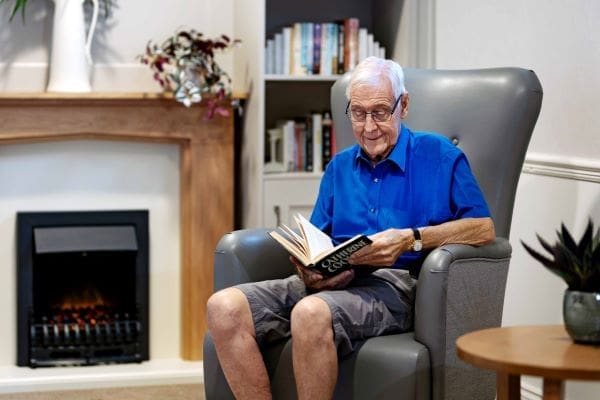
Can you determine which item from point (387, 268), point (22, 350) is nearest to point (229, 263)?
point (387, 268)

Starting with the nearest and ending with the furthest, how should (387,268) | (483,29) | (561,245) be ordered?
1. (561,245)
2. (387,268)
3. (483,29)

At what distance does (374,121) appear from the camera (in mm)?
2961

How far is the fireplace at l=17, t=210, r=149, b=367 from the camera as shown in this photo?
4328 millimetres

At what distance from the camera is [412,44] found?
4.26m

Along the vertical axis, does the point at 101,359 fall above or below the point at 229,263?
below

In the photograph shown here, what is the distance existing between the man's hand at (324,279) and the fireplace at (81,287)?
5.28 feet

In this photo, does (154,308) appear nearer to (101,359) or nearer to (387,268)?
(101,359)

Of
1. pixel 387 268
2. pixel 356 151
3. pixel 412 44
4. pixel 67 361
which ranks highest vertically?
pixel 412 44

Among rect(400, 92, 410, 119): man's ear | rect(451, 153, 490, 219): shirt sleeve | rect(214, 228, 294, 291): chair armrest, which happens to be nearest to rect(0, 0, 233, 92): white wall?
rect(214, 228, 294, 291): chair armrest

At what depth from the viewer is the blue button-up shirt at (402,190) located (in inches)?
114

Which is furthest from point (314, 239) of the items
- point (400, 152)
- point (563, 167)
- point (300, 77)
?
point (300, 77)

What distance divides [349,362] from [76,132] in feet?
6.36

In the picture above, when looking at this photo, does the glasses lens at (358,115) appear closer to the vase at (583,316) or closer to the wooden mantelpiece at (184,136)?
the vase at (583,316)

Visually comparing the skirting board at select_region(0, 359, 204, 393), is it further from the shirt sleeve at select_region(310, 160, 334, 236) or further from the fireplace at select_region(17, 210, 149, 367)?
the shirt sleeve at select_region(310, 160, 334, 236)
